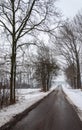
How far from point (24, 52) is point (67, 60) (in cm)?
4183

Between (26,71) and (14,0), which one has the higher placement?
(14,0)

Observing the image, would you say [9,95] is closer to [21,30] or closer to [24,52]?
[24,52]

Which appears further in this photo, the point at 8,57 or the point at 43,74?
the point at 43,74

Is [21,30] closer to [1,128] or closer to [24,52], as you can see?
[24,52]

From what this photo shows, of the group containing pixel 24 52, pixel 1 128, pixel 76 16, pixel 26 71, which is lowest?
pixel 1 128

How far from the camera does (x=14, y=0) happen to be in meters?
21.5

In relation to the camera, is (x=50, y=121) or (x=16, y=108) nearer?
(x=50, y=121)

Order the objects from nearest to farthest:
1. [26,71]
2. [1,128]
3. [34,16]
Result: [1,128], [34,16], [26,71]

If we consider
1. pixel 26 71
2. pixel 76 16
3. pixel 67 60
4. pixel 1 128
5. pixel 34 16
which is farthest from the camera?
pixel 67 60

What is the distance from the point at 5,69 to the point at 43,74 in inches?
1411

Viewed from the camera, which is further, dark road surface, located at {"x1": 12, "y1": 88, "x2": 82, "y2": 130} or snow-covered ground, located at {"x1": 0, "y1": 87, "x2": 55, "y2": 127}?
snow-covered ground, located at {"x1": 0, "y1": 87, "x2": 55, "y2": 127}

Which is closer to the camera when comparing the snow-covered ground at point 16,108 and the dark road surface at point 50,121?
the dark road surface at point 50,121

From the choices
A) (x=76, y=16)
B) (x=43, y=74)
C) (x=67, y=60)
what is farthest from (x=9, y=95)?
(x=67, y=60)

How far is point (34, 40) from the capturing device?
23.8m
